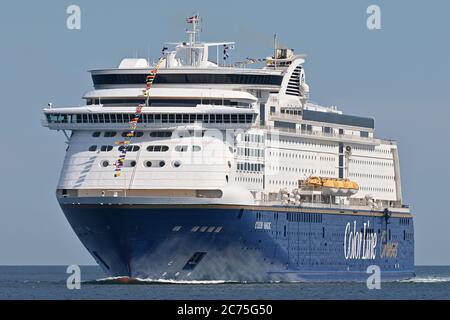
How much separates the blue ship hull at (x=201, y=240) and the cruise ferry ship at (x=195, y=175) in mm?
49

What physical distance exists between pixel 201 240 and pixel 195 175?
9.99 ft

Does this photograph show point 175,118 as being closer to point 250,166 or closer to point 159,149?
point 159,149

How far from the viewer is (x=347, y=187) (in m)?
85.9

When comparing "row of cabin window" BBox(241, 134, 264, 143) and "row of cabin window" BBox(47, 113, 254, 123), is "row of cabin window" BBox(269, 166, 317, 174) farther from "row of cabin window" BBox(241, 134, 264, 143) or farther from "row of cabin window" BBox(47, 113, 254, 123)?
"row of cabin window" BBox(47, 113, 254, 123)

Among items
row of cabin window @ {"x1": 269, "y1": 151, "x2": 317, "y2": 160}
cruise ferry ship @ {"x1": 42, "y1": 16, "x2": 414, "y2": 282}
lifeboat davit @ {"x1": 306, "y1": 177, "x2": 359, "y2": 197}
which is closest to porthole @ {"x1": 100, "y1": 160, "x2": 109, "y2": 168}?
cruise ferry ship @ {"x1": 42, "y1": 16, "x2": 414, "y2": 282}

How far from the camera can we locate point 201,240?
71688mm

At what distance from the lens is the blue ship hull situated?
233 feet

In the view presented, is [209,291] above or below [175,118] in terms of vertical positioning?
below

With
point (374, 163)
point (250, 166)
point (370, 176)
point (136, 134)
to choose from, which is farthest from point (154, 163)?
point (374, 163)

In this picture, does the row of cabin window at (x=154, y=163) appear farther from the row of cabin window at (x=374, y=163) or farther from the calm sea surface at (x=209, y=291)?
the row of cabin window at (x=374, y=163)

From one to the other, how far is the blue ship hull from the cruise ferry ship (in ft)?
0.16

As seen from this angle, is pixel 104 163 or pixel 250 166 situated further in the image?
pixel 250 166
